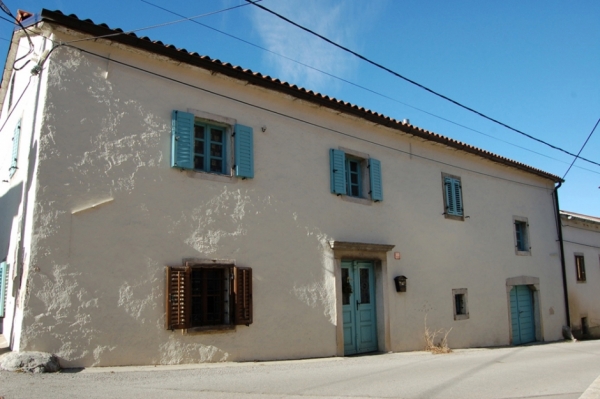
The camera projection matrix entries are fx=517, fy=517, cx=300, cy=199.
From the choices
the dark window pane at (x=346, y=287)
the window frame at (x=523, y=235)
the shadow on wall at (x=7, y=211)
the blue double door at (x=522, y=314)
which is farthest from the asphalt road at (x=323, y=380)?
the window frame at (x=523, y=235)

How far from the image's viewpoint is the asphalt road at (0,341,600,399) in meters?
6.21

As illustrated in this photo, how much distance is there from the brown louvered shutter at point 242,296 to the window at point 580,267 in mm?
14169

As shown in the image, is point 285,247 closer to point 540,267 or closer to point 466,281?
point 466,281

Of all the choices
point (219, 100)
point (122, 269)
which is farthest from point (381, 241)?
point (122, 269)

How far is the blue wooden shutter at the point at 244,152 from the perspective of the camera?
9250 mm

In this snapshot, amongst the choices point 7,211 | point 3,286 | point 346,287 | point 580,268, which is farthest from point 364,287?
point 580,268

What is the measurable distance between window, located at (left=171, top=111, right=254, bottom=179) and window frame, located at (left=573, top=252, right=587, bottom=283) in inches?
556

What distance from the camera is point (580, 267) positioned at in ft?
60.7

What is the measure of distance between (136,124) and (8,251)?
120 inches

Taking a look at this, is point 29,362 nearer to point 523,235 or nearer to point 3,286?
point 3,286

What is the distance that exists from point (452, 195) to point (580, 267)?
313 inches

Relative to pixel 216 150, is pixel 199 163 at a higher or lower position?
lower

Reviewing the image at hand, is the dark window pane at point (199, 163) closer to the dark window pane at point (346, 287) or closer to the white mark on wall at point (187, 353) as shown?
the white mark on wall at point (187, 353)

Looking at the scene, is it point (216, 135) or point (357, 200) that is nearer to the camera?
point (216, 135)
